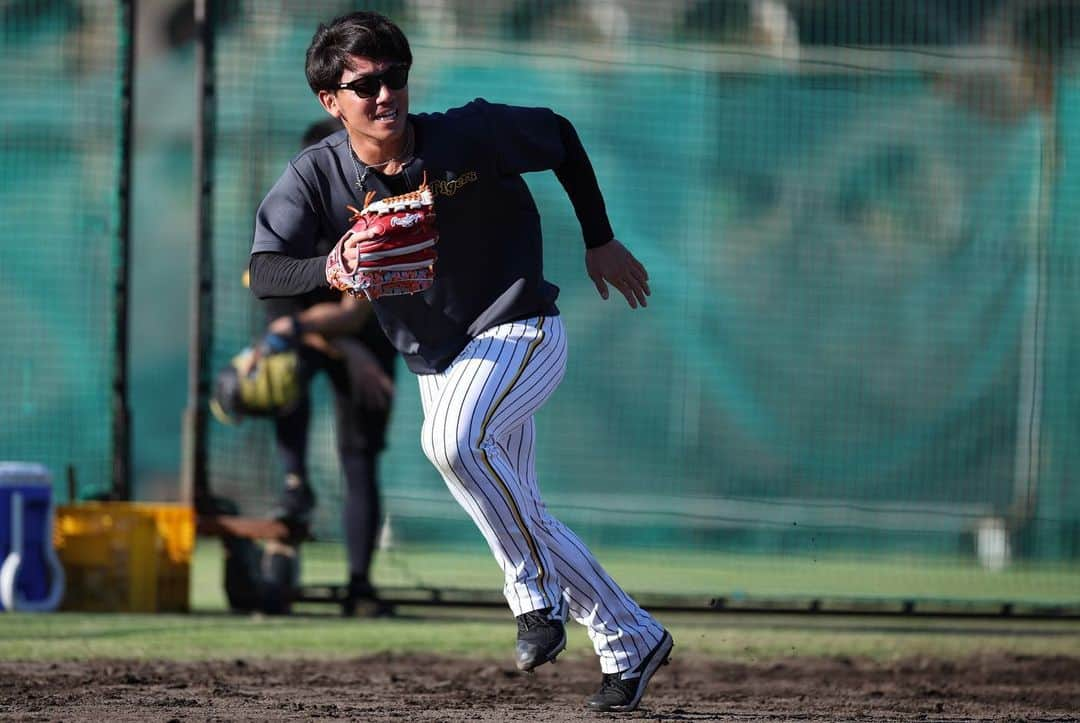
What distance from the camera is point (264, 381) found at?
8.38 m

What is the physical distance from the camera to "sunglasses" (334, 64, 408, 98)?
481 centimetres

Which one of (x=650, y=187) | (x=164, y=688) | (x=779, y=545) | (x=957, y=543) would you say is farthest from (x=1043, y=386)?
(x=164, y=688)

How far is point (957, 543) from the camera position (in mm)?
10078

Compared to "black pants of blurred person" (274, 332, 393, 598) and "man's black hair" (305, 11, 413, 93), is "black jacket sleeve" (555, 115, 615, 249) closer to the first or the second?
"man's black hair" (305, 11, 413, 93)

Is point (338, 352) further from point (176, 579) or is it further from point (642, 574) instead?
point (642, 574)

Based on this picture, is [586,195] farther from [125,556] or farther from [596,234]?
[125,556]

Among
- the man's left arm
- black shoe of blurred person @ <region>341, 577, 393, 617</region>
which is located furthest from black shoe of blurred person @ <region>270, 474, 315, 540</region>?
the man's left arm

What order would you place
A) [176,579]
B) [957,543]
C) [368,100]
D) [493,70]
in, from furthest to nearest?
Result: [957,543] < [493,70] < [176,579] < [368,100]

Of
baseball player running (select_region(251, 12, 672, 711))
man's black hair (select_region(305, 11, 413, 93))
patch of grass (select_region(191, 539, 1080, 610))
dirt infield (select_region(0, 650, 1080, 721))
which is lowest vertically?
patch of grass (select_region(191, 539, 1080, 610))

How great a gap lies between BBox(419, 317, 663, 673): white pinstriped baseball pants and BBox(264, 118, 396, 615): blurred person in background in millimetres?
3160

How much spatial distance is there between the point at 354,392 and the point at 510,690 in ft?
8.71

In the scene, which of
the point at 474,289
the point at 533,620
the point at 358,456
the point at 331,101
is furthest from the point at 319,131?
the point at 533,620

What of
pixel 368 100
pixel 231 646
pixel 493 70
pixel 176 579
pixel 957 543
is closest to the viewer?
pixel 368 100

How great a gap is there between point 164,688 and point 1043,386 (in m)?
5.63
